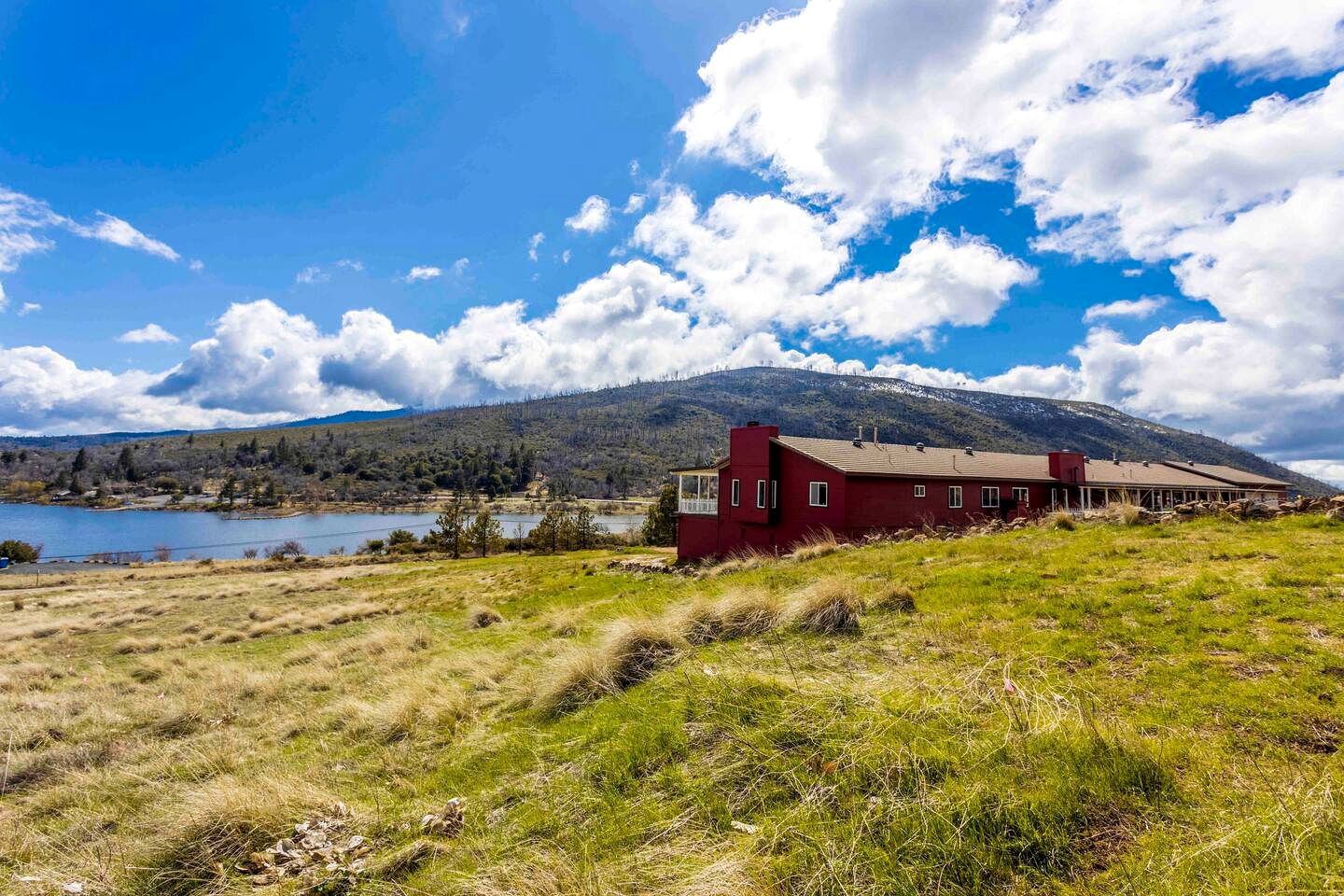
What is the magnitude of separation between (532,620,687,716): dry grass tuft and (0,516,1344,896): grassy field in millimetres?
30

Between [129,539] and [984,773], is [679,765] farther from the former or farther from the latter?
[129,539]

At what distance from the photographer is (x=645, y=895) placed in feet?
9.07

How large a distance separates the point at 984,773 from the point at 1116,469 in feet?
132

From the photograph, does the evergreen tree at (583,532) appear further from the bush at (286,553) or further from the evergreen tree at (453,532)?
the bush at (286,553)

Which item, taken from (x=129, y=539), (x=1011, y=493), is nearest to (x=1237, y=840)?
(x=1011, y=493)

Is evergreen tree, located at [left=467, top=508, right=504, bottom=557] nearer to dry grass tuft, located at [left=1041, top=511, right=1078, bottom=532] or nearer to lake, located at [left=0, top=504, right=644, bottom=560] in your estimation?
lake, located at [left=0, top=504, right=644, bottom=560]

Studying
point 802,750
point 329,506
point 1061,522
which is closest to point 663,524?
point 1061,522

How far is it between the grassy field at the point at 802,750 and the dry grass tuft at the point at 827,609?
0.04m

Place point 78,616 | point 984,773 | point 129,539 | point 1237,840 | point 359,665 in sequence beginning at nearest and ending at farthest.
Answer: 1. point 1237,840
2. point 984,773
3. point 359,665
4. point 78,616
5. point 129,539

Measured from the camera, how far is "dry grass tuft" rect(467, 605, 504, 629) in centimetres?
1445

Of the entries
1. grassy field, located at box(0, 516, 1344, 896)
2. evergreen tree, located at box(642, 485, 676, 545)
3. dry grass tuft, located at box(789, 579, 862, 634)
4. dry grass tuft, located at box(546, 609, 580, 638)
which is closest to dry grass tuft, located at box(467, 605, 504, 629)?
dry grass tuft, located at box(546, 609, 580, 638)

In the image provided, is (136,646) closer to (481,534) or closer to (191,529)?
(481,534)

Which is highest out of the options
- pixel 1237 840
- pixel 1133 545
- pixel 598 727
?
pixel 1133 545

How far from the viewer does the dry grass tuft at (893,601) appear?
23.5 ft
